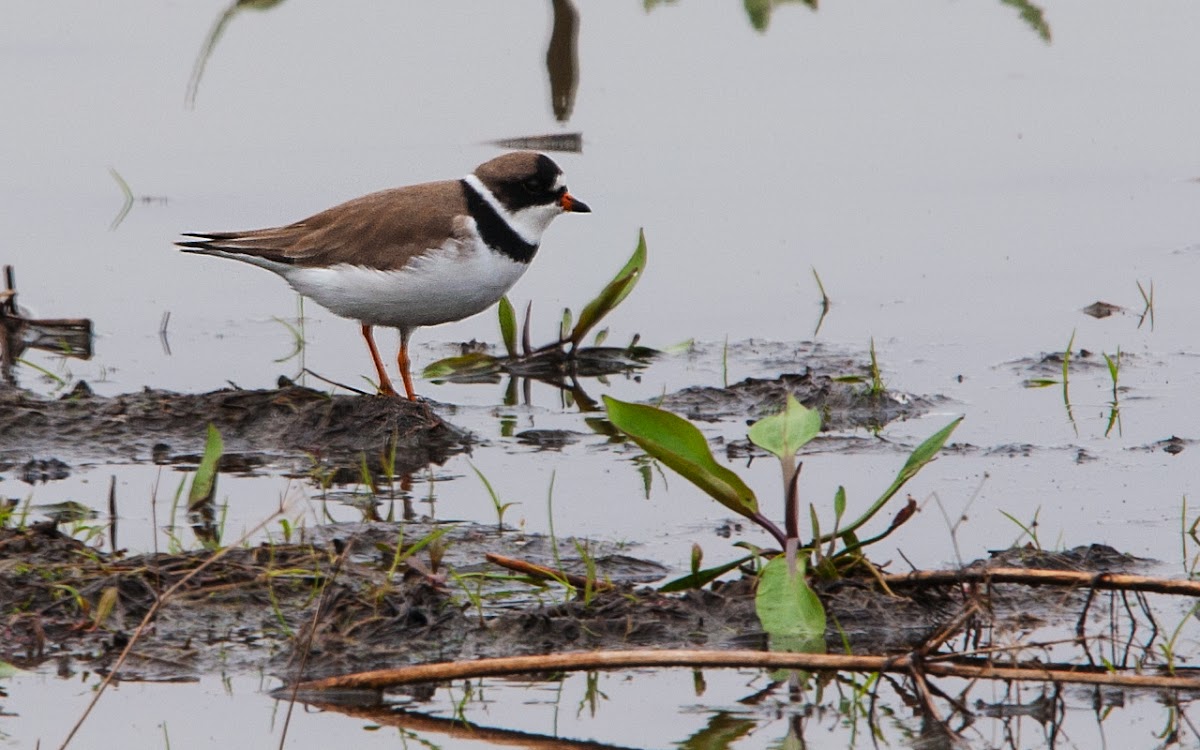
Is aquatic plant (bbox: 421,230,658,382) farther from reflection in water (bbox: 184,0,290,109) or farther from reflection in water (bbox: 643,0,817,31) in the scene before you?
reflection in water (bbox: 643,0,817,31)

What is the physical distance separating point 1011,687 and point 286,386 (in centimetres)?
336

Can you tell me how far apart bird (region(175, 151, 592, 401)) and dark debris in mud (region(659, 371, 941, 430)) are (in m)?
0.92

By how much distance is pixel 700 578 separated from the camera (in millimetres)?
4895

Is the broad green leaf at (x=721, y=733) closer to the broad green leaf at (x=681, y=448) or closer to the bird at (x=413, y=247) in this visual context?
the broad green leaf at (x=681, y=448)

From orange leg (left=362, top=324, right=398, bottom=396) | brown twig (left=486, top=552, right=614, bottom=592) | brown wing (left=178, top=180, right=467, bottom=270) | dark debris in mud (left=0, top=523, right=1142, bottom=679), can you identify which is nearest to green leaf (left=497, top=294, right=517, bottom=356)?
brown wing (left=178, top=180, right=467, bottom=270)

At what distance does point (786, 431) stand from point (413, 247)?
2.86m

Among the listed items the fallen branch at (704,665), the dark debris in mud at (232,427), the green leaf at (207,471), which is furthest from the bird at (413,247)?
the fallen branch at (704,665)

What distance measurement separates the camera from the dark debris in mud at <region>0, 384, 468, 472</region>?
21.4ft

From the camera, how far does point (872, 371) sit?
715 centimetres

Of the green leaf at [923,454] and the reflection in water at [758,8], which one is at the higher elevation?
the reflection in water at [758,8]

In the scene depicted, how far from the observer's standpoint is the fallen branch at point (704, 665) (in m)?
4.19

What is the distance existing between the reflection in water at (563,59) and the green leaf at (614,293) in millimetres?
3351

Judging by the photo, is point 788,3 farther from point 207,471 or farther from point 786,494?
point 786,494

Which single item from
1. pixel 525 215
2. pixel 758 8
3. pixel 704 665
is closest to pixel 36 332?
pixel 525 215
